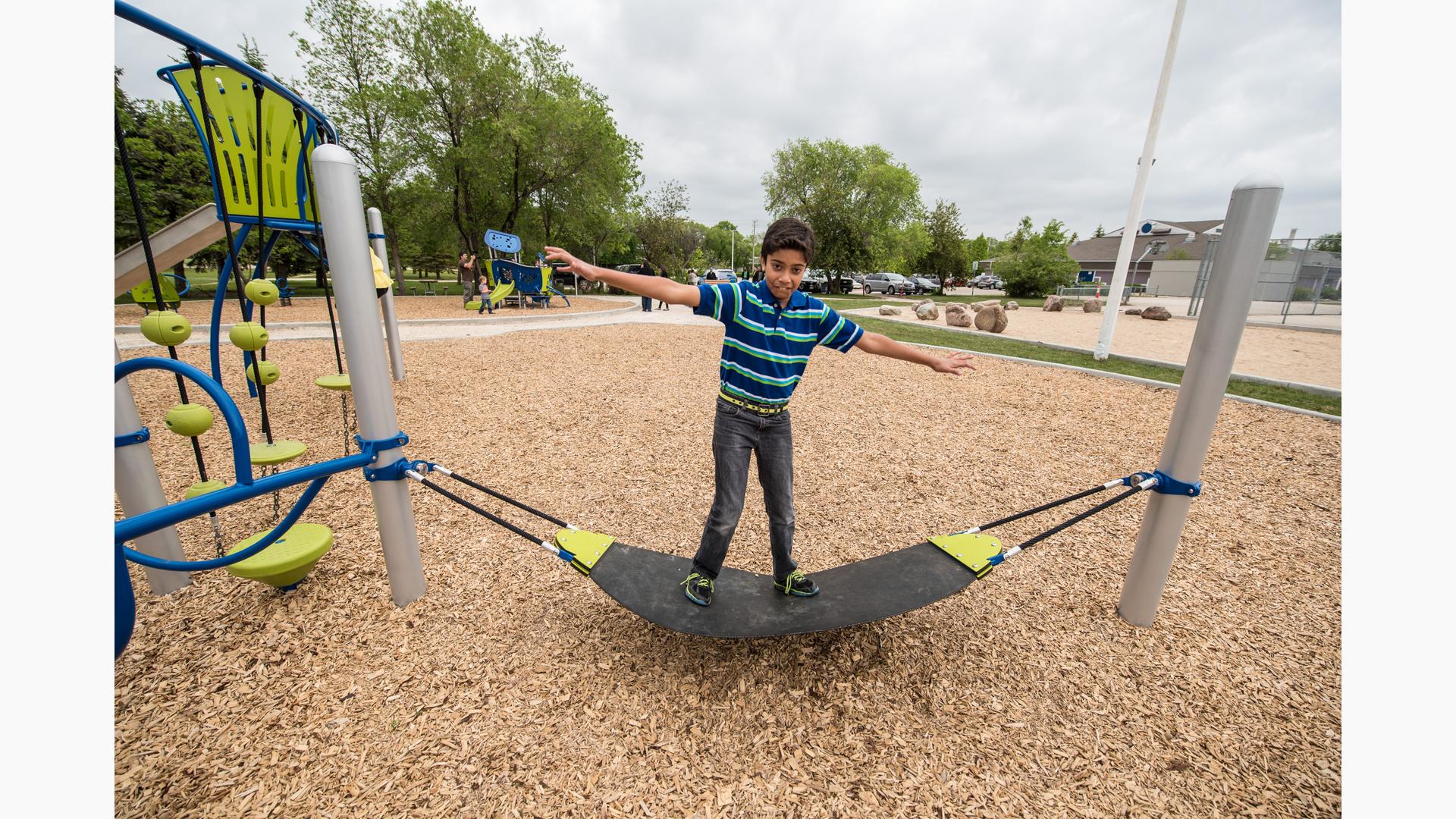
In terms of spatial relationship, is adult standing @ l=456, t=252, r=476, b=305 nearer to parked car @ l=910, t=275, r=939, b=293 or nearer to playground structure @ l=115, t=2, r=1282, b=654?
playground structure @ l=115, t=2, r=1282, b=654

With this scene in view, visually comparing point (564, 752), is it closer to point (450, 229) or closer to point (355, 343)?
point (355, 343)

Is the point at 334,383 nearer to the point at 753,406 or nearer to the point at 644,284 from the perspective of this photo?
the point at 644,284

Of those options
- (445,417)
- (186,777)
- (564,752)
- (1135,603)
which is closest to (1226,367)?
(1135,603)

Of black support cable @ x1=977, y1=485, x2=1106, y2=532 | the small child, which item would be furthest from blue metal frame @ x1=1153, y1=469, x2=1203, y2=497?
the small child

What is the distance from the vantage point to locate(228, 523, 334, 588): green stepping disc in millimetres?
2242

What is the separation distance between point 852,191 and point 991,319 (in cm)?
2122

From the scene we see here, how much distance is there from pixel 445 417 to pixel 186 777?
3929 mm

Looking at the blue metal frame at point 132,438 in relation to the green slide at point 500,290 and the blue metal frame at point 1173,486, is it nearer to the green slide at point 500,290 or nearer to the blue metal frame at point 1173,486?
the blue metal frame at point 1173,486

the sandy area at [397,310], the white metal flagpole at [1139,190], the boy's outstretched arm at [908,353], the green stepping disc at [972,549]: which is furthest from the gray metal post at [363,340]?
the sandy area at [397,310]

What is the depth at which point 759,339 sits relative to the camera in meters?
2.06

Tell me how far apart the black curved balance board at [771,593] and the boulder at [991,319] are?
1379cm

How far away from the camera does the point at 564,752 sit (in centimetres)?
185

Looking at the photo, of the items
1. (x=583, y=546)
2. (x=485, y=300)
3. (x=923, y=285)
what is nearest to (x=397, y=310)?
(x=485, y=300)

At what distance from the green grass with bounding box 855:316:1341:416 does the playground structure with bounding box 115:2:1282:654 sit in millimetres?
4214
